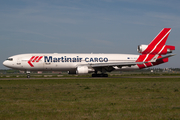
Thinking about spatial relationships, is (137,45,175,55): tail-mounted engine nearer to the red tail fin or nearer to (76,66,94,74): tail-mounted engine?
the red tail fin

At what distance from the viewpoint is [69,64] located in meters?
42.9

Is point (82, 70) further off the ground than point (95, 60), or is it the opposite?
point (95, 60)

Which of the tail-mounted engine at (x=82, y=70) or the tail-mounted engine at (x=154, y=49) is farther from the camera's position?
the tail-mounted engine at (x=154, y=49)

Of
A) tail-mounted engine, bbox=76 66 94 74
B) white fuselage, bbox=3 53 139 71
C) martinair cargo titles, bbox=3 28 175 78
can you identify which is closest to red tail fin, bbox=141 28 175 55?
martinair cargo titles, bbox=3 28 175 78

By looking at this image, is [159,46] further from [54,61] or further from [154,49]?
[54,61]

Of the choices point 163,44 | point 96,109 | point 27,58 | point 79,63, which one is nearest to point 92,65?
point 79,63

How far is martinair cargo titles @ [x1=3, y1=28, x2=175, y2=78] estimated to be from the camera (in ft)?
137

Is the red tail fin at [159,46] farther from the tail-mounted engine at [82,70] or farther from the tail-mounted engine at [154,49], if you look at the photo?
the tail-mounted engine at [82,70]

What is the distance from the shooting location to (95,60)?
145 ft

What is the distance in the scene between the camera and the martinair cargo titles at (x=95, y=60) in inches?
1649

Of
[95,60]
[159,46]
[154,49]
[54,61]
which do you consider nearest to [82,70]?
[95,60]

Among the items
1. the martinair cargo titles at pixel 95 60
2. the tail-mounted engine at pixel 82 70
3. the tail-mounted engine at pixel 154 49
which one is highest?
the tail-mounted engine at pixel 154 49

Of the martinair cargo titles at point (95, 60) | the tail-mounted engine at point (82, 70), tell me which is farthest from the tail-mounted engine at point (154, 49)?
the tail-mounted engine at point (82, 70)

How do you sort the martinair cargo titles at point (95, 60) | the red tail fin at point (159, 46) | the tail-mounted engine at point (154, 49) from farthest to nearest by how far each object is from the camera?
the red tail fin at point (159, 46), the tail-mounted engine at point (154, 49), the martinair cargo titles at point (95, 60)
